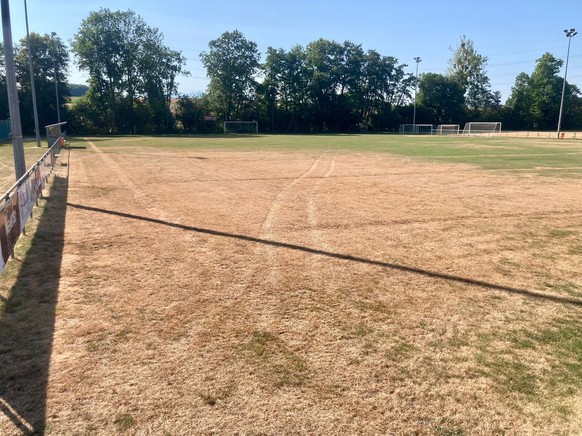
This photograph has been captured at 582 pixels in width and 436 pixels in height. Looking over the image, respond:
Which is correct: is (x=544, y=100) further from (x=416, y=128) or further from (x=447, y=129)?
(x=416, y=128)

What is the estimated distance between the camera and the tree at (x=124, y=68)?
212 ft

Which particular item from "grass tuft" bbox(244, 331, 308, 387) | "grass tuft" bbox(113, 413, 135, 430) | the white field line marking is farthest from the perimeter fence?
the white field line marking

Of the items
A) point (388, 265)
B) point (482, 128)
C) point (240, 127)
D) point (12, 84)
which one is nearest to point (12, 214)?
point (12, 84)

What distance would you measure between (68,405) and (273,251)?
4.28 meters

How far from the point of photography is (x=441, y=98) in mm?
88625

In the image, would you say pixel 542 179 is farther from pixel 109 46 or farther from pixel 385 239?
pixel 109 46

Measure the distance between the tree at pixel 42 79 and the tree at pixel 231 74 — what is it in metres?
23.9

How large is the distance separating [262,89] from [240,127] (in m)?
10.4

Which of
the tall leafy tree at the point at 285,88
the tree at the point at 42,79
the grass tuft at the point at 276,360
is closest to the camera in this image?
the grass tuft at the point at 276,360

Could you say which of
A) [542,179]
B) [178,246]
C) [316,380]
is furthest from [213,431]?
[542,179]

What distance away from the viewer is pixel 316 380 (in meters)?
3.70

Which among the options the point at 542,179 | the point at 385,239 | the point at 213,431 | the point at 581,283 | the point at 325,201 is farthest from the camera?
the point at 542,179

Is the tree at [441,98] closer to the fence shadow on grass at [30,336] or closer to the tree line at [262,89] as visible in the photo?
the tree line at [262,89]

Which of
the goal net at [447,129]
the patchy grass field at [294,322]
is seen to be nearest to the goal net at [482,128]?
the goal net at [447,129]
